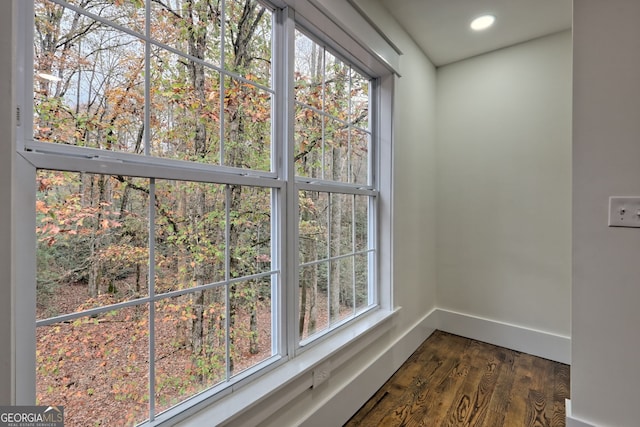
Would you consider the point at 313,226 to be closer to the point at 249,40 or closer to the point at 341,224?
the point at 341,224

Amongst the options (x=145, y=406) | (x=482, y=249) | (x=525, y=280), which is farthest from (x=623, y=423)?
(x=145, y=406)

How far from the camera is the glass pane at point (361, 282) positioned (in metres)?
1.96

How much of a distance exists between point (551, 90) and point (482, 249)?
1.39 meters

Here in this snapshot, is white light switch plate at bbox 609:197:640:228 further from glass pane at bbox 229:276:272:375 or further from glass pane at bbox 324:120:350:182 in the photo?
glass pane at bbox 229:276:272:375

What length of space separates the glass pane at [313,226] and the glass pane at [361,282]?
38 centimetres

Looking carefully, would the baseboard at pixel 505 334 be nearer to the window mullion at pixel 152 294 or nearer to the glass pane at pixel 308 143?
the glass pane at pixel 308 143

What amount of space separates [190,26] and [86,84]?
43cm

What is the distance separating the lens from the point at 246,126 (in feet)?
4.12

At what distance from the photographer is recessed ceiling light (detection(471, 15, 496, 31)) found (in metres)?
2.06

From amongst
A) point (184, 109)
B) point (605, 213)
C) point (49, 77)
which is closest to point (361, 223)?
point (605, 213)

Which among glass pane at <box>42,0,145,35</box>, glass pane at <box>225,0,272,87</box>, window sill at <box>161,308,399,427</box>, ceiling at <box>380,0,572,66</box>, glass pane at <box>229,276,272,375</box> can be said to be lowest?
window sill at <box>161,308,399,427</box>

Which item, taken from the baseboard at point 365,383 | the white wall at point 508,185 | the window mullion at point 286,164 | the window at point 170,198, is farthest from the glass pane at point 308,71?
the white wall at point 508,185

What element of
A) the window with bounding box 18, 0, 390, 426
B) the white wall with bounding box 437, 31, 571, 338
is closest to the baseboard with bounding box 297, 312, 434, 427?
the window with bounding box 18, 0, 390, 426

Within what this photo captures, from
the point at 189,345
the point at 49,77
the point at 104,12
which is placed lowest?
the point at 189,345
